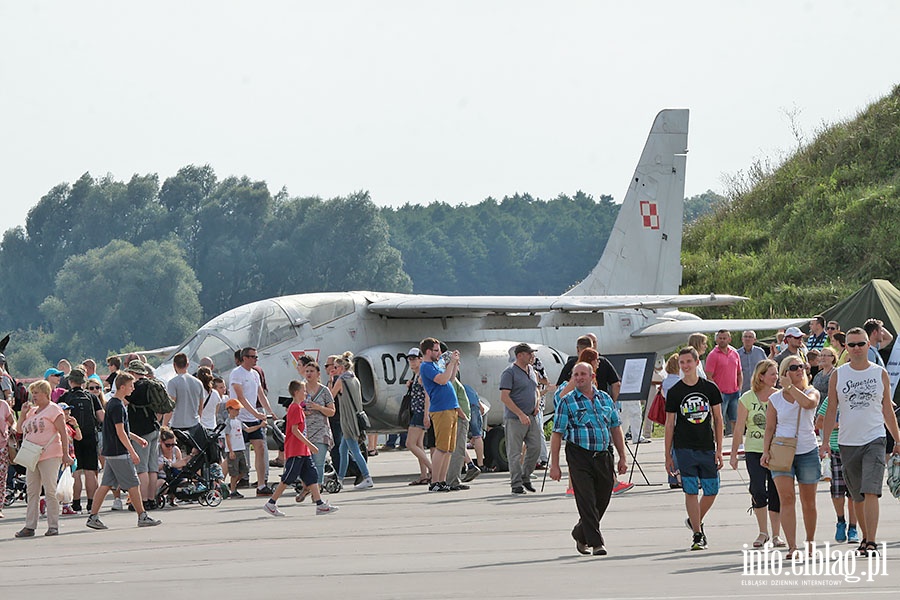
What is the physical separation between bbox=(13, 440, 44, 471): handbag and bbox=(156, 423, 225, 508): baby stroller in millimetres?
2861

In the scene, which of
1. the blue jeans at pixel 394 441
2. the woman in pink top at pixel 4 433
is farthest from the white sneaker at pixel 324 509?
the blue jeans at pixel 394 441

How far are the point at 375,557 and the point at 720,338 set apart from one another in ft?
31.1

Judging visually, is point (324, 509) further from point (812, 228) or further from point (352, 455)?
point (812, 228)

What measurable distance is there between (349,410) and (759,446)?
290 inches

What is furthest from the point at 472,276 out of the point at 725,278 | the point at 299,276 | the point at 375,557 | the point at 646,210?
the point at 375,557

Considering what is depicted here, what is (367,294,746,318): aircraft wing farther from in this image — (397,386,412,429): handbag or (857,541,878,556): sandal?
(857,541,878,556): sandal

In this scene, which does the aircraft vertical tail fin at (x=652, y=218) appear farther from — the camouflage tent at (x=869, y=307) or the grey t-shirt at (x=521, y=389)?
the grey t-shirt at (x=521, y=389)

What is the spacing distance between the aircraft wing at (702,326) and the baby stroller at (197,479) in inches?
463

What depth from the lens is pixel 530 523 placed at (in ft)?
42.2

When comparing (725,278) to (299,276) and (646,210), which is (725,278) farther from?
(299,276)

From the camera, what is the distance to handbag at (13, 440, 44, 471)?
12.8m

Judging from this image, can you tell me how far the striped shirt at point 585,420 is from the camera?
34.8 ft

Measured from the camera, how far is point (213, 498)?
15695 mm

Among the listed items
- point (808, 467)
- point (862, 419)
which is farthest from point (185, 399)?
point (862, 419)
